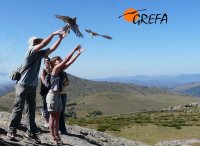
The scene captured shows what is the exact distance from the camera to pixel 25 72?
40.4 feet

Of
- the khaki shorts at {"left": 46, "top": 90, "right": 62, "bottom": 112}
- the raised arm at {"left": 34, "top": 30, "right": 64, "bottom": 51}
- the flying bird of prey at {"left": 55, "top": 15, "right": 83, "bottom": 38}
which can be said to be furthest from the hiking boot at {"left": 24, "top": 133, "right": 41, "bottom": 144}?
the flying bird of prey at {"left": 55, "top": 15, "right": 83, "bottom": 38}

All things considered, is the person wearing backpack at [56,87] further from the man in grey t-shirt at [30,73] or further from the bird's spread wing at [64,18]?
the bird's spread wing at [64,18]

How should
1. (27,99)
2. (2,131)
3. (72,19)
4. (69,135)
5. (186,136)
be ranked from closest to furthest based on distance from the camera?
1. (72,19)
2. (27,99)
3. (2,131)
4. (69,135)
5. (186,136)

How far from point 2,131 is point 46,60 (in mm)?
3333

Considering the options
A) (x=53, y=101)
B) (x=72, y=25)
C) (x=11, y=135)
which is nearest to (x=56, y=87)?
(x=53, y=101)

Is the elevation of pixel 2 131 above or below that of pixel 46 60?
below

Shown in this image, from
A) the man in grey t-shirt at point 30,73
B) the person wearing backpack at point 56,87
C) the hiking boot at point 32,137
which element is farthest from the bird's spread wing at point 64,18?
the hiking boot at point 32,137

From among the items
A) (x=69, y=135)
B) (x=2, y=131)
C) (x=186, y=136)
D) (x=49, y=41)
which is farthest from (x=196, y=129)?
(x=49, y=41)

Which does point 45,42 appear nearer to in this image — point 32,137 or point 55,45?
point 55,45

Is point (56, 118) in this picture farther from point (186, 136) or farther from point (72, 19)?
point (186, 136)

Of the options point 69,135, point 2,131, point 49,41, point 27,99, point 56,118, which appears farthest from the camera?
point 69,135

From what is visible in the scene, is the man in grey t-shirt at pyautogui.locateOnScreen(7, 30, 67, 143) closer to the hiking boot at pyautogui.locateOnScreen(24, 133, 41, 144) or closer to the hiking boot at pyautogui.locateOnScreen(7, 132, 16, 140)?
the hiking boot at pyautogui.locateOnScreen(7, 132, 16, 140)

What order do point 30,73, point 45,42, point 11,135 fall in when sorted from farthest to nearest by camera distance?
point 11,135 < point 30,73 < point 45,42

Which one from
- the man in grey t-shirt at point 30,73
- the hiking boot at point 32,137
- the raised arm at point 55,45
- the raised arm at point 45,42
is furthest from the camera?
the hiking boot at point 32,137
